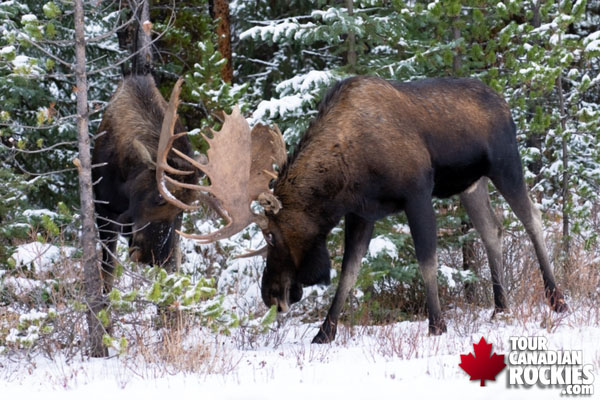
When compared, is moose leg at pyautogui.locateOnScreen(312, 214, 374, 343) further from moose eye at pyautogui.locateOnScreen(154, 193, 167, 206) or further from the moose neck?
moose eye at pyautogui.locateOnScreen(154, 193, 167, 206)

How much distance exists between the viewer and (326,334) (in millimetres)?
6742

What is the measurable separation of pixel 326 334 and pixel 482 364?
219 centimetres

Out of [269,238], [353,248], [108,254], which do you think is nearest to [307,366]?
[269,238]

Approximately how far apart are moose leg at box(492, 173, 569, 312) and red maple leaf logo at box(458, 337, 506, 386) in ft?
8.40

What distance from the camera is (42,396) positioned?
182 inches

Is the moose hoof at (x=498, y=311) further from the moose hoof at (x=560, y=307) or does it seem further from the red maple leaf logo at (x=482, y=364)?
the red maple leaf logo at (x=482, y=364)

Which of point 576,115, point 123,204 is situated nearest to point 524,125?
point 576,115

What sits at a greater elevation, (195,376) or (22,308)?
(22,308)

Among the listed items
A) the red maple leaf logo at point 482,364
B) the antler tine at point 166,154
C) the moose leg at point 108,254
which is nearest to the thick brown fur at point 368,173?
the antler tine at point 166,154

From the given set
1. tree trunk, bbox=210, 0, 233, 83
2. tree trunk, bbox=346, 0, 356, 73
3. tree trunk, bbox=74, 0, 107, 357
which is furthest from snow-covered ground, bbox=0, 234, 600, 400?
tree trunk, bbox=210, 0, 233, 83

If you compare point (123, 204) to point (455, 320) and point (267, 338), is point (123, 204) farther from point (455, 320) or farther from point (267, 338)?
point (455, 320)

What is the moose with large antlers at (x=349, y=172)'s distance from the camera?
6.39m

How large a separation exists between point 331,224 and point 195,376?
2173 millimetres

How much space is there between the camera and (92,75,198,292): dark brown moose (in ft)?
21.9
